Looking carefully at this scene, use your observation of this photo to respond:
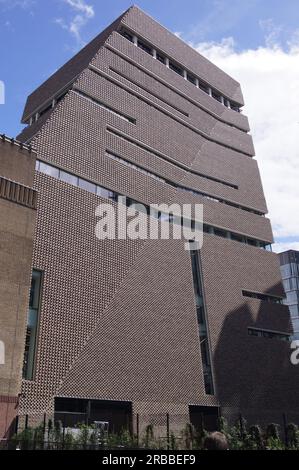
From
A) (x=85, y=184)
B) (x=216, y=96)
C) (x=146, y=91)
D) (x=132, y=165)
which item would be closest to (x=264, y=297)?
(x=132, y=165)

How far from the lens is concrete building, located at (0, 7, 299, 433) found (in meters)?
31.4

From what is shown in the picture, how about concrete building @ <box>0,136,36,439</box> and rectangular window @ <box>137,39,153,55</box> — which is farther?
rectangular window @ <box>137,39,153,55</box>

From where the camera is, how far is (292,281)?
86.4 m

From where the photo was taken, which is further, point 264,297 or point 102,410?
point 264,297

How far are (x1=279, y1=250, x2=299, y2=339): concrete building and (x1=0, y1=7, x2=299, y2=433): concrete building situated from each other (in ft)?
120

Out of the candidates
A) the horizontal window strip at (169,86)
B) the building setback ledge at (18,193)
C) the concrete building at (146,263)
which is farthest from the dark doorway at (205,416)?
the horizontal window strip at (169,86)

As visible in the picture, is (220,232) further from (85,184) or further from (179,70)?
(179,70)

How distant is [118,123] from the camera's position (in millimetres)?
42219

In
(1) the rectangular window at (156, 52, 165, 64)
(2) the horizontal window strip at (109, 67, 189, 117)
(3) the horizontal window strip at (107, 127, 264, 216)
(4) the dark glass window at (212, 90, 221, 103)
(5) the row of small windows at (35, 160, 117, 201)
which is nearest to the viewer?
(5) the row of small windows at (35, 160, 117, 201)

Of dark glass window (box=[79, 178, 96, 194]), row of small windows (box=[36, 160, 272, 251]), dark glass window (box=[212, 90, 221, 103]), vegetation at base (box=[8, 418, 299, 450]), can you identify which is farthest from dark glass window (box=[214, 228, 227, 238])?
dark glass window (box=[212, 90, 221, 103])

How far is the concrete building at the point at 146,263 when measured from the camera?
31.4 m

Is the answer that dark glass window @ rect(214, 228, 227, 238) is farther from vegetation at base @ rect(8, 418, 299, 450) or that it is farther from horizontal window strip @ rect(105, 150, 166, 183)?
vegetation at base @ rect(8, 418, 299, 450)

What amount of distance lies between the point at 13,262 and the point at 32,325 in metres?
4.73

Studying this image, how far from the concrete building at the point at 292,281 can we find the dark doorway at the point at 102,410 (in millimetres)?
57080
